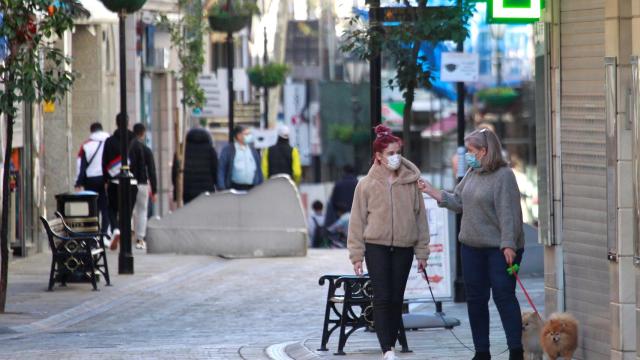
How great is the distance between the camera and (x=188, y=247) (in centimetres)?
2402

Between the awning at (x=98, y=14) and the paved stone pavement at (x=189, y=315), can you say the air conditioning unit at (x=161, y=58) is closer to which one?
the awning at (x=98, y=14)

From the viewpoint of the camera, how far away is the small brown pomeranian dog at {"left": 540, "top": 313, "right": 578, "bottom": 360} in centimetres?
1138

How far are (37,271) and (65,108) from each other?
260 inches

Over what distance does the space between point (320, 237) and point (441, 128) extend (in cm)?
2313

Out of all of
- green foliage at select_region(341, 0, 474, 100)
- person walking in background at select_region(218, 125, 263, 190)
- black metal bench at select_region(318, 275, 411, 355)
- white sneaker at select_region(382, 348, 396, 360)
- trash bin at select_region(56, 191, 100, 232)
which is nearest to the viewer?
white sneaker at select_region(382, 348, 396, 360)

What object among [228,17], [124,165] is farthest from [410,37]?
[228,17]

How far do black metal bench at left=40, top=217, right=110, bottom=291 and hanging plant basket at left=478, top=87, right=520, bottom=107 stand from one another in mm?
38401

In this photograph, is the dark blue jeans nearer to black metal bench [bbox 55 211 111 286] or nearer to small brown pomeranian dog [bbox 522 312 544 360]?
small brown pomeranian dog [bbox 522 312 544 360]

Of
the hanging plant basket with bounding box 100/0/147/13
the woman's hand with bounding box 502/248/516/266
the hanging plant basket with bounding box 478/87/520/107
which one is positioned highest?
the hanging plant basket with bounding box 100/0/147/13

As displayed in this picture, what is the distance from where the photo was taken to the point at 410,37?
52.9 feet

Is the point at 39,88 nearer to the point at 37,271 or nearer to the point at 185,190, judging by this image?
the point at 37,271

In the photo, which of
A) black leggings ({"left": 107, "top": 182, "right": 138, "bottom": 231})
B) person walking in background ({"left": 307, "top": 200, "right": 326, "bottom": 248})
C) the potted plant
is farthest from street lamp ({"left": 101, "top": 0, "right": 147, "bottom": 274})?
the potted plant

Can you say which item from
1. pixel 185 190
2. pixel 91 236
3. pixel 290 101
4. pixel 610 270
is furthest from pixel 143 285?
pixel 290 101

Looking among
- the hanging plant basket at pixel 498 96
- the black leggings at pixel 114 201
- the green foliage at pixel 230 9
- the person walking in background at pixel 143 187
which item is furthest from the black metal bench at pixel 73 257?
the hanging plant basket at pixel 498 96
